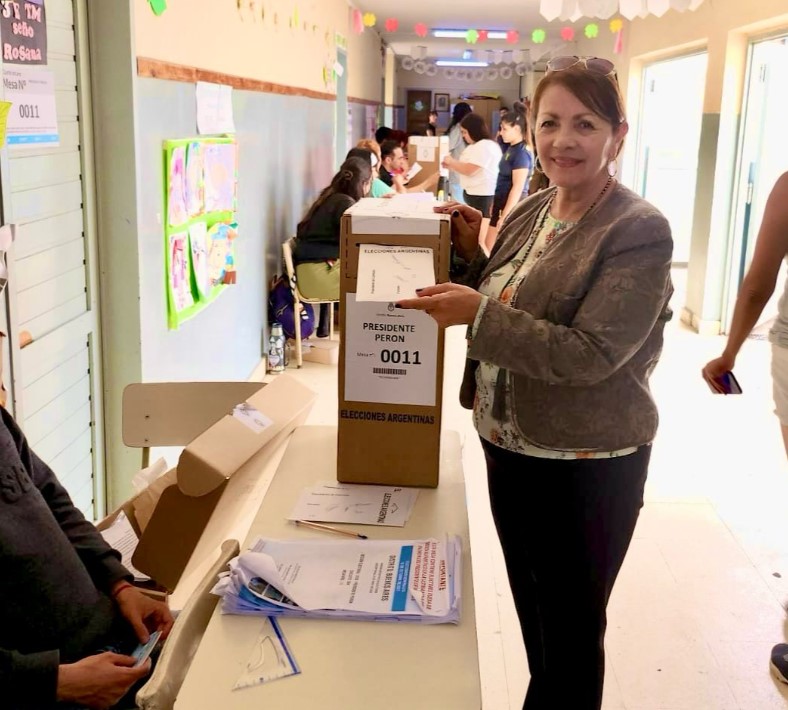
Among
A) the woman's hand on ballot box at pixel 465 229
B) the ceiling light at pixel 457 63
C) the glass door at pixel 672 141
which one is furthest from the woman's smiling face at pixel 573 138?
the ceiling light at pixel 457 63

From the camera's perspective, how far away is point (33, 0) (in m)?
1.98

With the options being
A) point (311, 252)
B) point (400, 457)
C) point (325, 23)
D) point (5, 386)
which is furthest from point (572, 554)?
point (325, 23)

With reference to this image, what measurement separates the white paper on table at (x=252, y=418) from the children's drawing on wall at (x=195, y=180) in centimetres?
166

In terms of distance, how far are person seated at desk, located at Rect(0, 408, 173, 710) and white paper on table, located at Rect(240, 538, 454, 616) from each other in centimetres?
26

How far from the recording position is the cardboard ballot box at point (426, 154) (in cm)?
819

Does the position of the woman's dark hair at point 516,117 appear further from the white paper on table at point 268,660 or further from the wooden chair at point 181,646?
the white paper on table at point 268,660

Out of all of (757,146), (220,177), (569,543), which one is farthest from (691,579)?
(757,146)

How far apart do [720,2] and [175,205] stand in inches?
181

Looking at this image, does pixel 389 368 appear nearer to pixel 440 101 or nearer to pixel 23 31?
pixel 23 31

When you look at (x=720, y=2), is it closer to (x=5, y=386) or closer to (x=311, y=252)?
(x=311, y=252)

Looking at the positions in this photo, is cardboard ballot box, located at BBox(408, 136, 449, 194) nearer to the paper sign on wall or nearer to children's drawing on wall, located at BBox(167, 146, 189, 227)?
children's drawing on wall, located at BBox(167, 146, 189, 227)

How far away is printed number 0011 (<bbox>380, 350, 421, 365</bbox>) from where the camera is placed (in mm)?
1510

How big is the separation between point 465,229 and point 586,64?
14.3 inches

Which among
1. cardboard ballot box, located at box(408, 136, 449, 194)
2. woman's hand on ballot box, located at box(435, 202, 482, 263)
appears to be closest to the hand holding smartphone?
woman's hand on ballot box, located at box(435, 202, 482, 263)
